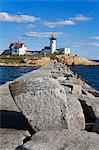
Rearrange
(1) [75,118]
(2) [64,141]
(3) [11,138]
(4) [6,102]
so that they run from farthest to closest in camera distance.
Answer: (4) [6,102]
(1) [75,118]
(3) [11,138]
(2) [64,141]

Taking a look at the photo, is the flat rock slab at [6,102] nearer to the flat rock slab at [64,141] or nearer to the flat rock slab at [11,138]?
the flat rock slab at [11,138]

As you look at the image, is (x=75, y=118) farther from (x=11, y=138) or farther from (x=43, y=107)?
(x=11, y=138)

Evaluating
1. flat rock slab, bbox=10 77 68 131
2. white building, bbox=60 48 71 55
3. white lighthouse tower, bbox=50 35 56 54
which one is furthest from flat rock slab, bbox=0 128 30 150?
white building, bbox=60 48 71 55

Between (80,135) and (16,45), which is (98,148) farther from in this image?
(16,45)

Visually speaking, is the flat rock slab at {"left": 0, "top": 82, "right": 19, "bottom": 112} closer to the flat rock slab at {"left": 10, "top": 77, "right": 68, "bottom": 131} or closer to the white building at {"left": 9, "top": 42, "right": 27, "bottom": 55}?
the flat rock slab at {"left": 10, "top": 77, "right": 68, "bottom": 131}

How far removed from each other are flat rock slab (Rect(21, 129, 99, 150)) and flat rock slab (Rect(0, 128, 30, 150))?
1.08ft

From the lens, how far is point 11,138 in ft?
17.3

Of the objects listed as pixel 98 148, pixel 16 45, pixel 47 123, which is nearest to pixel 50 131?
pixel 47 123

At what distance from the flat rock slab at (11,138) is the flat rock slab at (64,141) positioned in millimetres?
330

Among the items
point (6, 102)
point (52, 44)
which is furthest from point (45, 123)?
point (52, 44)

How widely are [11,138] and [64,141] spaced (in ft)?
3.02

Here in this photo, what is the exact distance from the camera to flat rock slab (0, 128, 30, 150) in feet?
16.3

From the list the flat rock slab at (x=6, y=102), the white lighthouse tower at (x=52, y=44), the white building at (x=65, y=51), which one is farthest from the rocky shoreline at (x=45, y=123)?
the white building at (x=65, y=51)

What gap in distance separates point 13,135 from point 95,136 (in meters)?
1.24
